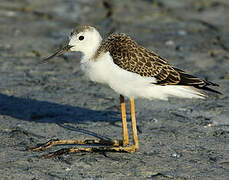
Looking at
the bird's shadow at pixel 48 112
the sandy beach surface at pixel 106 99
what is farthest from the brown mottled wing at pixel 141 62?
the bird's shadow at pixel 48 112

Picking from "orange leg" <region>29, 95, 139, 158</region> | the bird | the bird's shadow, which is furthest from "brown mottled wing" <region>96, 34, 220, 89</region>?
the bird's shadow

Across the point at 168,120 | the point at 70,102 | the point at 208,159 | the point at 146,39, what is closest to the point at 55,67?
the point at 70,102

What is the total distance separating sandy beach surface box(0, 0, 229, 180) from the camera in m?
5.09

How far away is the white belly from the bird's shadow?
112 cm

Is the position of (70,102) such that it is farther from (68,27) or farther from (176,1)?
(176,1)

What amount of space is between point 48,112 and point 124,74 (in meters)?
1.78

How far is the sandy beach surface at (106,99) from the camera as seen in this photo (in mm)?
5090

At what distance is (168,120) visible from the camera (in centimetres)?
642

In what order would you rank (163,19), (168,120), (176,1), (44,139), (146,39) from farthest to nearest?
(176,1) < (163,19) < (146,39) < (168,120) < (44,139)

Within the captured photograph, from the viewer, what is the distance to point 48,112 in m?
6.79

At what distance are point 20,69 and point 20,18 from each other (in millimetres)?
2904

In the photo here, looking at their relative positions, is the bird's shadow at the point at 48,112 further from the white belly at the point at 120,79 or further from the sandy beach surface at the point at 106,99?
the white belly at the point at 120,79

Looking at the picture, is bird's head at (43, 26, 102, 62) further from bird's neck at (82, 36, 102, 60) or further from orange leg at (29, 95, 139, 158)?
orange leg at (29, 95, 139, 158)

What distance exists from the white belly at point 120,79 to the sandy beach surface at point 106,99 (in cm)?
65
